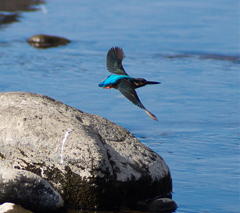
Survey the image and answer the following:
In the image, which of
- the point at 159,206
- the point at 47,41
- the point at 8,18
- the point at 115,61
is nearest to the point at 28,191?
the point at 159,206

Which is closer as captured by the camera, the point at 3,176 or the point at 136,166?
the point at 3,176

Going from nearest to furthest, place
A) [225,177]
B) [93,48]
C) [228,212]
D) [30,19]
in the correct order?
[228,212]
[225,177]
[93,48]
[30,19]

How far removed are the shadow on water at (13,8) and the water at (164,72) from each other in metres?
0.30

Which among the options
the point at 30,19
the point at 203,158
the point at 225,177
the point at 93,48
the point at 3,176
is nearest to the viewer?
the point at 3,176

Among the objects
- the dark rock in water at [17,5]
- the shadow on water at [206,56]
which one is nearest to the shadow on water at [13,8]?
the dark rock in water at [17,5]

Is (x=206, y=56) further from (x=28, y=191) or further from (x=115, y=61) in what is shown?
(x=28, y=191)

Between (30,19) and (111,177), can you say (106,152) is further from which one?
(30,19)

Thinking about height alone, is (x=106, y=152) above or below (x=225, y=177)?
above

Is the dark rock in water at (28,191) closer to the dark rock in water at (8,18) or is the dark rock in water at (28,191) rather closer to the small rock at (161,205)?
the small rock at (161,205)

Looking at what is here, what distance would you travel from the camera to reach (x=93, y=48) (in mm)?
15234

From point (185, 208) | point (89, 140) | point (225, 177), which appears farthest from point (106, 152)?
point (225, 177)

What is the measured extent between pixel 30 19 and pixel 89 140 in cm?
1210

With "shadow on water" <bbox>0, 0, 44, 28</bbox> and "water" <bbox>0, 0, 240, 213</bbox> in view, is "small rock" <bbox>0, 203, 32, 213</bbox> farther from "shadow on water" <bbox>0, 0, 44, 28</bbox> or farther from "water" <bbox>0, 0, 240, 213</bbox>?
"shadow on water" <bbox>0, 0, 44, 28</bbox>

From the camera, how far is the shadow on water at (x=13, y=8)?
733 inches
